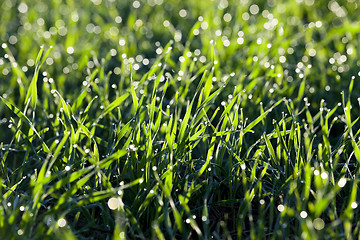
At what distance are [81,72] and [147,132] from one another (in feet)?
2.74

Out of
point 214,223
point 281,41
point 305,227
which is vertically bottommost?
point 214,223

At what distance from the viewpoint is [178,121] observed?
5.04 feet

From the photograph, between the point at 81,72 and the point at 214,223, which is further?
the point at 81,72

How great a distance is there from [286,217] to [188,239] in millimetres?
247

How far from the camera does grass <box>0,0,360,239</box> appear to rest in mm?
1089

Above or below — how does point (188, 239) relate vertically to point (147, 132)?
below

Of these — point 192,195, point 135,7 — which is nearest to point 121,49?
point 135,7

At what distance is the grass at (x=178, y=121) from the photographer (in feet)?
3.57

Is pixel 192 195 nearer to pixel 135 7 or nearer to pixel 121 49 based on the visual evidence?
pixel 121 49

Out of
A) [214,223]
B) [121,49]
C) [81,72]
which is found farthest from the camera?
[121,49]

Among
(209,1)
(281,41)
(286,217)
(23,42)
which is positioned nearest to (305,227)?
(286,217)

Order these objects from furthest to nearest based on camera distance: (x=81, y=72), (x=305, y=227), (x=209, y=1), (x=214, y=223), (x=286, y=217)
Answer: (x=209, y=1), (x=81, y=72), (x=214, y=223), (x=286, y=217), (x=305, y=227)

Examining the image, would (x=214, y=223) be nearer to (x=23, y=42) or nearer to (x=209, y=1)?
(x=23, y=42)

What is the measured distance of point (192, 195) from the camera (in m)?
1.23
